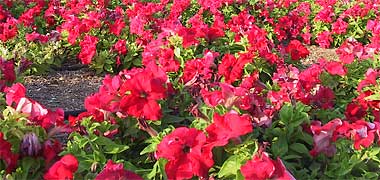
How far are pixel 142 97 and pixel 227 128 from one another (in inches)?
17.1

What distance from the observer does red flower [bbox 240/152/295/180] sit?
1771 mm

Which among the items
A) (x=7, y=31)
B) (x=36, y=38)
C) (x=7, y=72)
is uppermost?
(x=7, y=72)

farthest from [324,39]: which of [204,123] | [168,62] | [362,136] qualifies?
[204,123]

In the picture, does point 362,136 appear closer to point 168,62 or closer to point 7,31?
point 168,62

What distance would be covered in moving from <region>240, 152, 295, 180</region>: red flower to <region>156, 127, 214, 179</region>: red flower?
179mm

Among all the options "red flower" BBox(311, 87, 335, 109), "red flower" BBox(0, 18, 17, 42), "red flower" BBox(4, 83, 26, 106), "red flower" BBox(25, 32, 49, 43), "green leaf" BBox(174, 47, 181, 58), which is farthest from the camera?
"red flower" BBox(25, 32, 49, 43)

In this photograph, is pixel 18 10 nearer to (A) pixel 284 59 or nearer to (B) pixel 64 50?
(B) pixel 64 50

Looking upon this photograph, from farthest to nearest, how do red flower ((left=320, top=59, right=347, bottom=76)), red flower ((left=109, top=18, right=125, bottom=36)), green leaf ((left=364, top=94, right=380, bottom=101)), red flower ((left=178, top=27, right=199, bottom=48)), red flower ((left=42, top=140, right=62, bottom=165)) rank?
red flower ((left=109, top=18, right=125, bottom=36)) → red flower ((left=178, top=27, right=199, bottom=48)) → red flower ((left=320, top=59, right=347, bottom=76)) → green leaf ((left=364, top=94, right=380, bottom=101)) → red flower ((left=42, top=140, right=62, bottom=165))

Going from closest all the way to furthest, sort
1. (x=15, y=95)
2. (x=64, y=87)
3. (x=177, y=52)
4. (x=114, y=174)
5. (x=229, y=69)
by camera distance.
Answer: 1. (x=114, y=174)
2. (x=15, y=95)
3. (x=229, y=69)
4. (x=177, y=52)
5. (x=64, y=87)

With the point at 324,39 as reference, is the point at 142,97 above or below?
above

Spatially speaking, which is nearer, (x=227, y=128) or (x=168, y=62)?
(x=227, y=128)

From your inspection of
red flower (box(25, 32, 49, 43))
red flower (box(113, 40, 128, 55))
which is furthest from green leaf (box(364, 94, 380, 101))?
red flower (box(25, 32, 49, 43))

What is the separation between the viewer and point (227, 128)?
6.47ft

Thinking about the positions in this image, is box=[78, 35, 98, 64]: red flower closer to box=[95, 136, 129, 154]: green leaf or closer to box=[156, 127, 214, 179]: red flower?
box=[95, 136, 129, 154]: green leaf
